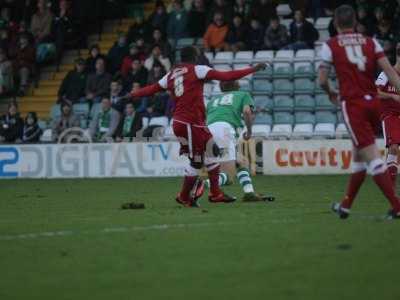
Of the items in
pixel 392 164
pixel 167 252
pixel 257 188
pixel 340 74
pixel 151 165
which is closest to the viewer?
pixel 167 252

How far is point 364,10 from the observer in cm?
2770

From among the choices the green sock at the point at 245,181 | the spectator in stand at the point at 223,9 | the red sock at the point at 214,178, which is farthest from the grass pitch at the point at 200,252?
the spectator in stand at the point at 223,9

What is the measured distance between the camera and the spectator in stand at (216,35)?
96.5 ft

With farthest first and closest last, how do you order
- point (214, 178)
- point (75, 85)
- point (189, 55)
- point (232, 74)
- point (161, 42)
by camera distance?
1. point (75, 85)
2. point (161, 42)
3. point (214, 178)
4. point (189, 55)
5. point (232, 74)

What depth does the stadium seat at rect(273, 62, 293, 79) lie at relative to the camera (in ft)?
92.8

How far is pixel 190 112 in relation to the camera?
50.8ft

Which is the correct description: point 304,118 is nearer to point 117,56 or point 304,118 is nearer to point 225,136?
point 117,56

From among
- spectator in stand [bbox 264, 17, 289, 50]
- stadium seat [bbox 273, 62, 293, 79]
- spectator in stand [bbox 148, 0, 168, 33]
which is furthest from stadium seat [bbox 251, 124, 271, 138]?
spectator in stand [bbox 148, 0, 168, 33]

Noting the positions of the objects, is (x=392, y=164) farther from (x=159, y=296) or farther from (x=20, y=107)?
(x=20, y=107)

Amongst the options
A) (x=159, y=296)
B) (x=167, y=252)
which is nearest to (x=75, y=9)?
(x=167, y=252)

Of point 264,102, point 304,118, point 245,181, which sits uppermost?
point 264,102

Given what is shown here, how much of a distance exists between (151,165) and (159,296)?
1821 cm

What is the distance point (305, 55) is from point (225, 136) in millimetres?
11636

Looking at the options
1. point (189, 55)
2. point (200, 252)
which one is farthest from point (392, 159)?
point (200, 252)
